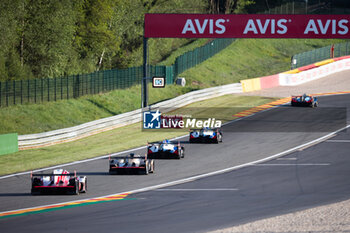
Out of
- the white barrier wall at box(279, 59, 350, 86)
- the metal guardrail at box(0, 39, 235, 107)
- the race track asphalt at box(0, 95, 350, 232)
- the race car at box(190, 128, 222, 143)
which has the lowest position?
the race track asphalt at box(0, 95, 350, 232)

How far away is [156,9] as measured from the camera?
3014 inches

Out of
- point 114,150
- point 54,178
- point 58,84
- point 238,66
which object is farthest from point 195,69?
point 54,178

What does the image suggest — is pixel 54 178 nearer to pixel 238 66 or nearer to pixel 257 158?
pixel 257 158

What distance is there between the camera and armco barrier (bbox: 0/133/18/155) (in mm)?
35188

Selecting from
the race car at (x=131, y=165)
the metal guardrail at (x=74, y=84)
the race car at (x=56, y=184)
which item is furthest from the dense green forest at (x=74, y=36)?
the race car at (x=56, y=184)

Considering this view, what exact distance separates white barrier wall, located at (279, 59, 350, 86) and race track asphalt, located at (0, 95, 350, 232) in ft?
86.2

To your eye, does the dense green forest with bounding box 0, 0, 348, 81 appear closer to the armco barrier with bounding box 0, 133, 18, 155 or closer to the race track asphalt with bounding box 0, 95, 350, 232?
the armco barrier with bounding box 0, 133, 18, 155

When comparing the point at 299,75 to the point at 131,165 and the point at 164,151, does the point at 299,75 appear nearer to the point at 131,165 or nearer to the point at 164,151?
the point at 164,151

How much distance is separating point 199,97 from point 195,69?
43.4ft

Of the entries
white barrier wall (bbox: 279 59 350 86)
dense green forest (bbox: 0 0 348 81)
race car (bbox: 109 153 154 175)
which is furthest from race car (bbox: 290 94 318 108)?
race car (bbox: 109 153 154 175)

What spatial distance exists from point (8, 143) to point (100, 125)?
370 inches

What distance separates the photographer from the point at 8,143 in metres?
35.7

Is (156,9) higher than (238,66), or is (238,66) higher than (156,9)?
(156,9)

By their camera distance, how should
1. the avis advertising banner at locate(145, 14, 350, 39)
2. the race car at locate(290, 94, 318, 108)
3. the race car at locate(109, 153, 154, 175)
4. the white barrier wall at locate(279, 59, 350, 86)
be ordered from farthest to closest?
the white barrier wall at locate(279, 59, 350, 86) < the race car at locate(290, 94, 318, 108) < the avis advertising banner at locate(145, 14, 350, 39) < the race car at locate(109, 153, 154, 175)
